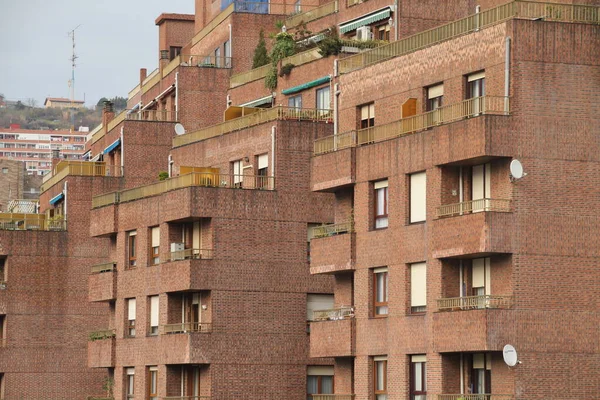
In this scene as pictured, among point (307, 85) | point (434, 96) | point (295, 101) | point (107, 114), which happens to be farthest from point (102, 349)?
point (434, 96)

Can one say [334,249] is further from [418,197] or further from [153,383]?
[153,383]

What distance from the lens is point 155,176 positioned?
96.4 meters

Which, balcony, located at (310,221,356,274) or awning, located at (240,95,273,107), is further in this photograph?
awning, located at (240,95,273,107)

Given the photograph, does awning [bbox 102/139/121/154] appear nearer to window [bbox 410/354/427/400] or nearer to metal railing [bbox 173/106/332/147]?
metal railing [bbox 173/106/332/147]

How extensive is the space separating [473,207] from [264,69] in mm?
27919

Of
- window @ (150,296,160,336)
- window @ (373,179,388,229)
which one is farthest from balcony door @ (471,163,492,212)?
window @ (150,296,160,336)

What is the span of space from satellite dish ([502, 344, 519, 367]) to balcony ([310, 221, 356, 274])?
11140mm

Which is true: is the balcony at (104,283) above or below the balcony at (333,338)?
above

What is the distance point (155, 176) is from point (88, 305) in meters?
8.98

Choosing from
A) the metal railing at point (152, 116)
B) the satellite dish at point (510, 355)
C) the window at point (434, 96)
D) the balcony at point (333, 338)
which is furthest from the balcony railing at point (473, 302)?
the metal railing at point (152, 116)

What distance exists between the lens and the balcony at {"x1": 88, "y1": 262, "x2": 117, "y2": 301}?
84875mm

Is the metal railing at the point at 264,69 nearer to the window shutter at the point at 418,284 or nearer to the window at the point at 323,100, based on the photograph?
the window at the point at 323,100

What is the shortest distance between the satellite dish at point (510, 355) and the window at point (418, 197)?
24.3ft

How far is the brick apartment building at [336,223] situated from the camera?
57875 mm
